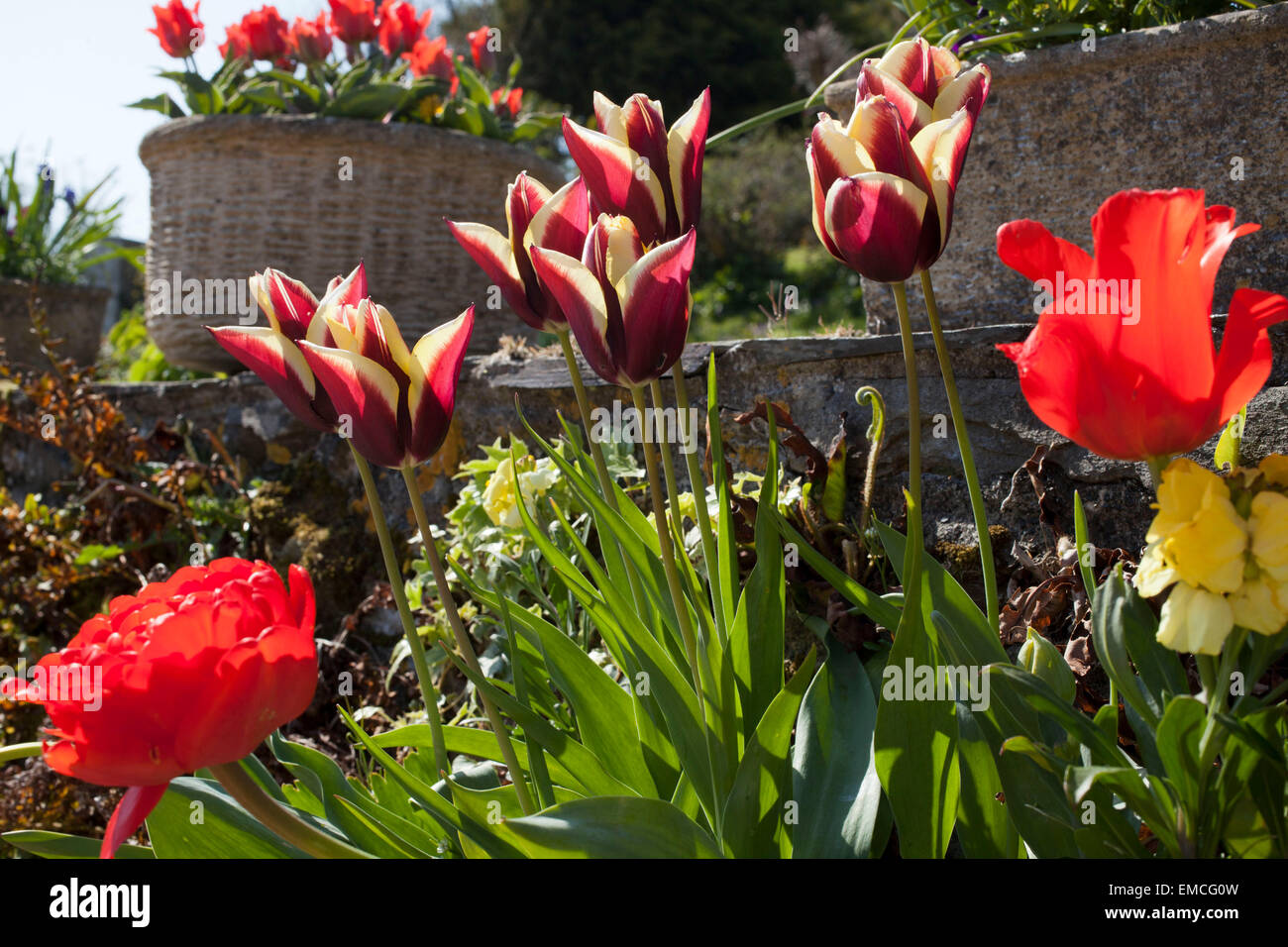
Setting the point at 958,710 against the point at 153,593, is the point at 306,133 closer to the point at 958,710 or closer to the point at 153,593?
the point at 153,593

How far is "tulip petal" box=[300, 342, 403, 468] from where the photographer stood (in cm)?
82

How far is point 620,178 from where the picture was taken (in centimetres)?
93

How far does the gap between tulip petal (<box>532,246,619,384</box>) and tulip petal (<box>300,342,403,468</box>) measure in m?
0.16

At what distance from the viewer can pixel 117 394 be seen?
3.57 meters

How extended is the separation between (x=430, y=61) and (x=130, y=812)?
3253 mm

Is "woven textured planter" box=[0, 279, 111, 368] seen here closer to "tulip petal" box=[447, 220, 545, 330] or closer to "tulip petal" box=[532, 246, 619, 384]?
"tulip petal" box=[447, 220, 545, 330]

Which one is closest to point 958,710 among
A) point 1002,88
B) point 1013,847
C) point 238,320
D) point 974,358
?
point 1013,847

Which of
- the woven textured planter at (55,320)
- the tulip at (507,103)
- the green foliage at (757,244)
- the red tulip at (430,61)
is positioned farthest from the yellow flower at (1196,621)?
the green foliage at (757,244)

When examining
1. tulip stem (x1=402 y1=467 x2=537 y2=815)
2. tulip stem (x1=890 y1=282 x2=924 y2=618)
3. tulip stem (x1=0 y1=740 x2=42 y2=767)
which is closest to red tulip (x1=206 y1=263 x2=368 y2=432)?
tulip stem (x1=402 y1=467 x2=537 y2=815)

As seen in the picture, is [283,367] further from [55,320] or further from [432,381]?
[55,320]

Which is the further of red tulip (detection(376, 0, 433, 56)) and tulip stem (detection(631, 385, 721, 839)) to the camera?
red tulip (detection(376, 0, 433, 56))

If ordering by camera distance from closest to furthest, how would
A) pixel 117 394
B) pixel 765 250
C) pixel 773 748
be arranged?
pixel 773 748 < pixel 117 394 < pixel 765 250

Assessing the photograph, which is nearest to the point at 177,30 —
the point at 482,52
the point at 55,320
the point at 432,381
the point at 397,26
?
the point at 397,26

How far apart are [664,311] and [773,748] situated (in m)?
0.41
